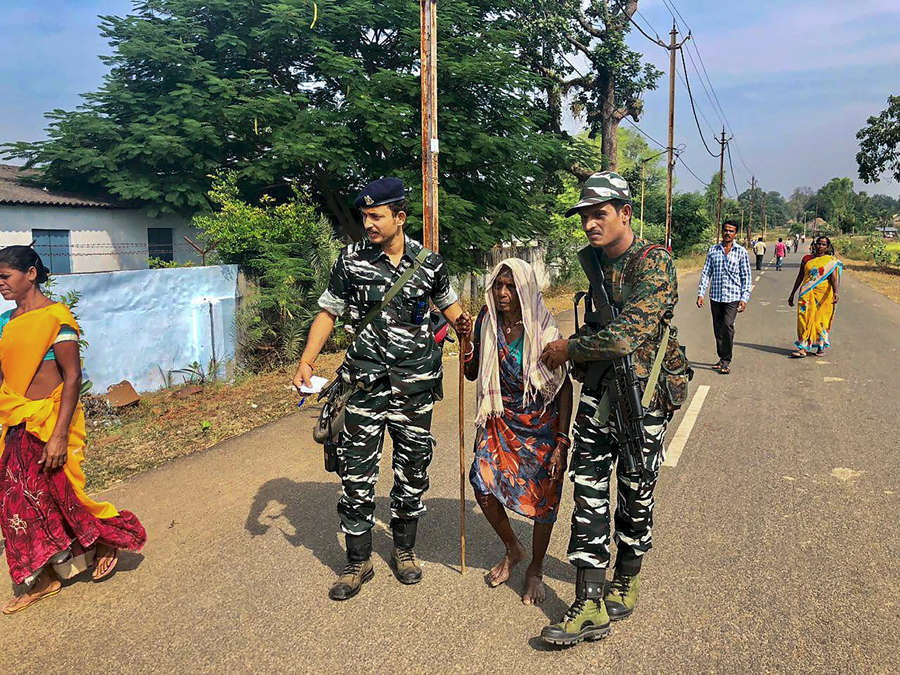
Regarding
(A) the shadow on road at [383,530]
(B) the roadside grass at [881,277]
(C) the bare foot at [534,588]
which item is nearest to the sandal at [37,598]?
(A) the shadow on road at [383,530]

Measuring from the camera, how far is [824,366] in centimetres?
868

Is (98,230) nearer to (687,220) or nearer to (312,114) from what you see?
(312,114)

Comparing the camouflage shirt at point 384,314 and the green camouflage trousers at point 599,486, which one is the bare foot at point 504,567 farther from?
the camouflage shirt at point 384,314

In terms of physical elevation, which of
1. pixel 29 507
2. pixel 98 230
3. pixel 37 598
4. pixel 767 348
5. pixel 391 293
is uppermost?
pixel 98 230

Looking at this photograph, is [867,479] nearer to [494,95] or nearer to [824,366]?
[824,366]

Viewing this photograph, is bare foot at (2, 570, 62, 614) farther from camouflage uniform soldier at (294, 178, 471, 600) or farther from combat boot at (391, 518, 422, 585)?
combat boot at (391, 518, 422, 585)

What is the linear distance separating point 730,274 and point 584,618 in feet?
22.3

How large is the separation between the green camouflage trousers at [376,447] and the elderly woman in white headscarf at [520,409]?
12.3 inches

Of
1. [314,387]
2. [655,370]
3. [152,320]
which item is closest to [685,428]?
[655,370]

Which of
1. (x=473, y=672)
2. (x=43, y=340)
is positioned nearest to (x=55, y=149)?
(x=43, y=340)

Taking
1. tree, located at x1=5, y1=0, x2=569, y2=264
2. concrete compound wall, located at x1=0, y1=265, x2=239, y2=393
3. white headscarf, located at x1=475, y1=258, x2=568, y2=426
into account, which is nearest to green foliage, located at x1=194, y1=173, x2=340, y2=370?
concrete compound wall, located at x1=0, y1=265, x2=239, y2=393

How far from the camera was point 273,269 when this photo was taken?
9.30 metres

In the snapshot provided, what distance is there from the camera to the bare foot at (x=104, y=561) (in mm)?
3344

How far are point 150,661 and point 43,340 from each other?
1592mm
